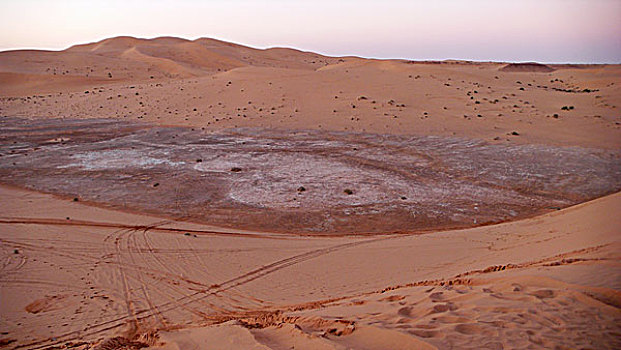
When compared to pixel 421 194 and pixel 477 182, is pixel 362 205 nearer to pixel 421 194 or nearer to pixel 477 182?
pixel 421 194

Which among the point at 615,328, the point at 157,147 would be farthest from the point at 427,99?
the point at 615,328

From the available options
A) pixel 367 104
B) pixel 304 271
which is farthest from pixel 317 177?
pixel 367 104

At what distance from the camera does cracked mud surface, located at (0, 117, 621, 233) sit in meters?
11.6

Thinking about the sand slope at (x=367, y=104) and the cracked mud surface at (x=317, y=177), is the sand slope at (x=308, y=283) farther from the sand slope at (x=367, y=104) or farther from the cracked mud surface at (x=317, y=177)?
the sand slope at (x=367, y=104)

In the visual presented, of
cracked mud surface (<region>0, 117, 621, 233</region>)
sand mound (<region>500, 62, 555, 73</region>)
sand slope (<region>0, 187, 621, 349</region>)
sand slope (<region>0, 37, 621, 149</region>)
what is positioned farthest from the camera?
sand mound (<region>500, 62, 555, 73</region>)

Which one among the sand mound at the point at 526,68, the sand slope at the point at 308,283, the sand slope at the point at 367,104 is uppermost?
the sand mound at the point at 526,68

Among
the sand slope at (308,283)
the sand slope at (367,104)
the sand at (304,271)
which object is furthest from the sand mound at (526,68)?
the sand slope at (308,283)

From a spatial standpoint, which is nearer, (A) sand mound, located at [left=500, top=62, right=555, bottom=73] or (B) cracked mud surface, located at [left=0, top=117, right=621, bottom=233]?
(B) cracked mud surface, located at [left=0, top=117, right=621, bottom=233]

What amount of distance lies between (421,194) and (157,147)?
40.1ft

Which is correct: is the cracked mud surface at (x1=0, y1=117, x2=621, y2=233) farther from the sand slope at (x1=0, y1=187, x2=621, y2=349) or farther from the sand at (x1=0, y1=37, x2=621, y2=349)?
the sand slope at (x1=0, y1=187, x2=621, y2=349)

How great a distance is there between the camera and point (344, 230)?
34.5ft

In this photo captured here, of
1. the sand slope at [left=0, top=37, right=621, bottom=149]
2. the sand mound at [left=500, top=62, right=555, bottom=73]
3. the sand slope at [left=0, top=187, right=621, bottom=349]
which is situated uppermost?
the sand mound at [left=500, top=62, right=555, bottom=73]

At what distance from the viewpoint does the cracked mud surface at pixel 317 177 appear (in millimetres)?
11555

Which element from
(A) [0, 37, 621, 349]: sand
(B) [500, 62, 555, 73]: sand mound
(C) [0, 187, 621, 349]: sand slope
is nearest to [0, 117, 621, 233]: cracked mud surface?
(A) [0, 37, 621, 349]: sand
